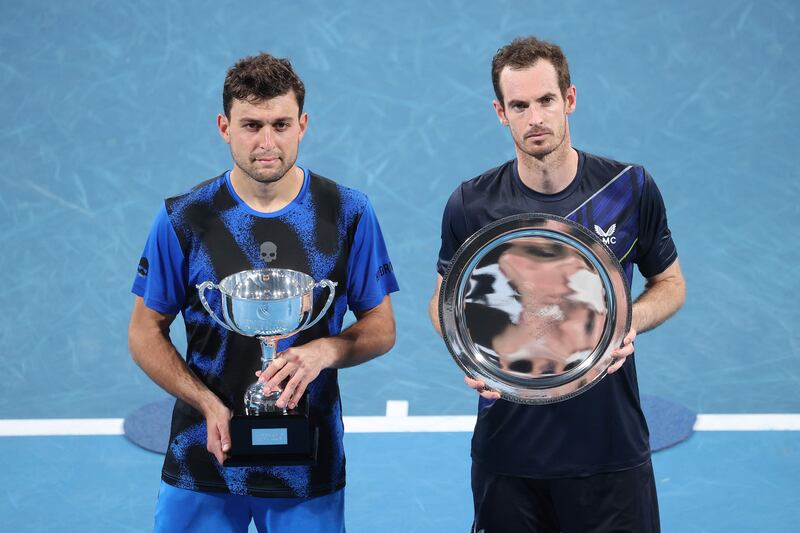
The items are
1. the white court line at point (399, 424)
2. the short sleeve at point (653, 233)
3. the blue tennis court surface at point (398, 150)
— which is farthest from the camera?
the blue tennis court surface at point (398, 150)

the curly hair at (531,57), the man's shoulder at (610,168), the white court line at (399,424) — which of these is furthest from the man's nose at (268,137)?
the white court line at (399,424)

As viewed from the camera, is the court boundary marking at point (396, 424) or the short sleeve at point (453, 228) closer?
the short sleeve at point (453, 228)

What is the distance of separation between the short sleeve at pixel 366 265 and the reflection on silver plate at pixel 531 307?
31 cm

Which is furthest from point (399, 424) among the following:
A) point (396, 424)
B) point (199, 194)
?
point (199, 194)

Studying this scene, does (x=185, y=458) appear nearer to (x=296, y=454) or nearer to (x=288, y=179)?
(x=296, y=454)

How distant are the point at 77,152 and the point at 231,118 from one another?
197 inches

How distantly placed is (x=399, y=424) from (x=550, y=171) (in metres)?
2.83

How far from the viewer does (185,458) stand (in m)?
3.49

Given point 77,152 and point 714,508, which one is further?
point 77,152

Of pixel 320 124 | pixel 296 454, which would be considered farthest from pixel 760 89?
pixel 296 454

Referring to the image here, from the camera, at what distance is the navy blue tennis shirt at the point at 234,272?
3434 millimetres

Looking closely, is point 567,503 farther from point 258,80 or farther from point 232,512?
point 258,80

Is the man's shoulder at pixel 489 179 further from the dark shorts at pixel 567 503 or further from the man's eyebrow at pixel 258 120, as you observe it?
the dark shorts at pixel 567 503

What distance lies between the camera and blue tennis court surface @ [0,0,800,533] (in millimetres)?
6480
